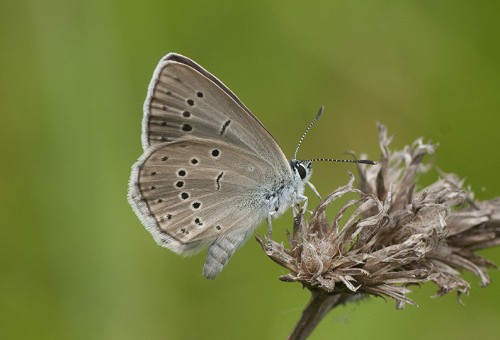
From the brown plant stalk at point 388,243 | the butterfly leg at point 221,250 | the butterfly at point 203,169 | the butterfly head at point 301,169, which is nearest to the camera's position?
the brown plant stalk at point 388,243

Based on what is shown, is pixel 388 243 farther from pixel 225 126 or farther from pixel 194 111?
pixel 194 111

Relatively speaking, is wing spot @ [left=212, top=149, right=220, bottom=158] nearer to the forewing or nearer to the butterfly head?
the forewing

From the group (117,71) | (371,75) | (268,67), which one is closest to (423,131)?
(371,75)

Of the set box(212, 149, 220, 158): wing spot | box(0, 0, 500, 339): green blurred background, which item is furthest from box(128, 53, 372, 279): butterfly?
box(0, 0, 500, 339): green blurred background

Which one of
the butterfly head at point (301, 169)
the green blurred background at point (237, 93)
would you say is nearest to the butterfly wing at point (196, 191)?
the butterfly head at point (301, 169)

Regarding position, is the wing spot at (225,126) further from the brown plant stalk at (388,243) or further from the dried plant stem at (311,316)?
the dried plant stem at (311,316)

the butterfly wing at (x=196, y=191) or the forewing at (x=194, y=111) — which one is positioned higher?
the forewing at (x=194, y=111)
